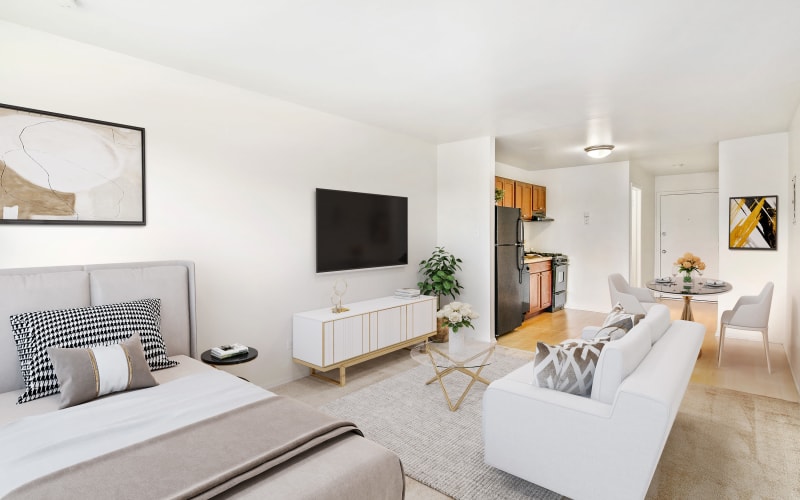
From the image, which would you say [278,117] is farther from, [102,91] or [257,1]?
[257,1]

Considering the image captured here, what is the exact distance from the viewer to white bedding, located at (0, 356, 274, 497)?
1401 millimetres

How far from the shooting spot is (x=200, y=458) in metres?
1.42

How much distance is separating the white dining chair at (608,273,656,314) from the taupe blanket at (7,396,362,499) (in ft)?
12.5

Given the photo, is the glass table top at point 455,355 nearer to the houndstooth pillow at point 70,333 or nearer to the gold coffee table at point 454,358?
the gold coffee table at point 454,358

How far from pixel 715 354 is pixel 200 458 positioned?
5.18m

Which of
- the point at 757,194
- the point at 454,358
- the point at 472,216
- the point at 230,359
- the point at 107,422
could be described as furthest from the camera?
the point at 472,216

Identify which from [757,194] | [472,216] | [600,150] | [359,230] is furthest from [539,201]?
[359,230]

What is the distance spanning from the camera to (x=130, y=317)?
2340 millimetres

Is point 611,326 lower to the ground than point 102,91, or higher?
→ lower

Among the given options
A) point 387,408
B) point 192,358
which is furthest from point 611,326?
point 192,358

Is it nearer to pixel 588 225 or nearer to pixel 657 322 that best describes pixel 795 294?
pixel 657 322

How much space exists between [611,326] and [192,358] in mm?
2626

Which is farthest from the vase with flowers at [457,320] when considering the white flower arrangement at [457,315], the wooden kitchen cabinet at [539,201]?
the wooden kitchen cabinet at [539,201]

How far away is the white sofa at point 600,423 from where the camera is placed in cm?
175
